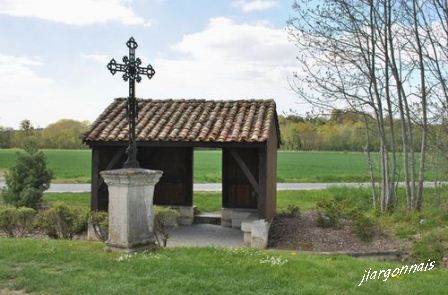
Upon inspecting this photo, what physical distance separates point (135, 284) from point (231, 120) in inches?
285

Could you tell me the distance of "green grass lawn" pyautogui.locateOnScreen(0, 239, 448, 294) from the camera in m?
5.55

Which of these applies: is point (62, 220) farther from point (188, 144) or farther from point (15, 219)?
point (188, 144)

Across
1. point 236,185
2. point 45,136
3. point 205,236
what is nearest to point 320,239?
point 205,236

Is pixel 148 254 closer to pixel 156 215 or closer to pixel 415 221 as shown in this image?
pixel 156 215

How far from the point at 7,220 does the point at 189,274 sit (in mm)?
5705

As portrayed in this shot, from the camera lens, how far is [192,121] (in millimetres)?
12500

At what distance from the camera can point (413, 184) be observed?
13.5 m

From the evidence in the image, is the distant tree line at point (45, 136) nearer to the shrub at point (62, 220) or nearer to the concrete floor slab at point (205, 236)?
the concrete floor slab at point (205, 236)

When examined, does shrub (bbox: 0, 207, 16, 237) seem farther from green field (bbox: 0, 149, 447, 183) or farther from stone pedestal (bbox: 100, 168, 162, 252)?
green field (bbox: 0, 149, 447, 183)

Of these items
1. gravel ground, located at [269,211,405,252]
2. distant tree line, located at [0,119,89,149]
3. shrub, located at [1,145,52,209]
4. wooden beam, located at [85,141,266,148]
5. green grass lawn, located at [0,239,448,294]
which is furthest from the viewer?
distant tree line, located at [0,119,89,149]

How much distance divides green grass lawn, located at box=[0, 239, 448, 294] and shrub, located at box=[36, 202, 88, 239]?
2312mm

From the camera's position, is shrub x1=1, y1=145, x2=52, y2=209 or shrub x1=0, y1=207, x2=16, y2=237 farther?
shrub x1=1, y1=145, x2=52, y2=209

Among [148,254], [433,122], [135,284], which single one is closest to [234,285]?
[135,284]

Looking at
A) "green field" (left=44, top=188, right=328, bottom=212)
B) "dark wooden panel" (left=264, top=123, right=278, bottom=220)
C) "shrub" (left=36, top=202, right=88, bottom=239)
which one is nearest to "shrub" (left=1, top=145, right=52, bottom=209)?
"green field" (left=44, top=188, right=328, bottom=212)
